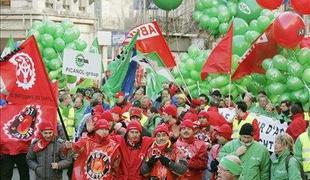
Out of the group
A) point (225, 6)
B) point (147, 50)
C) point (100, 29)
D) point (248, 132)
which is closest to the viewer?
point (248, 132)

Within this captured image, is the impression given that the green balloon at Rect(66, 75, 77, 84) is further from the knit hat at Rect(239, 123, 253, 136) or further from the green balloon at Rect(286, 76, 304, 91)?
the knit hat at Rect(239, 123, 253, 136)

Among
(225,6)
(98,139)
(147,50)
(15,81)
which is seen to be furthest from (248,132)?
(225,6)

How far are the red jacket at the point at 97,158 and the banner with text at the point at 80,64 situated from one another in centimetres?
762

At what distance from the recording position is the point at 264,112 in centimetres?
1245

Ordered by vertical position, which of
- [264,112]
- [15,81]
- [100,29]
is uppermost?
[15,81]

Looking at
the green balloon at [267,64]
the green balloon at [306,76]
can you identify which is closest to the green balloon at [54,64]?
the green balloon at [267,64]

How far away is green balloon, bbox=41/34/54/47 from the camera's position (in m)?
21.0

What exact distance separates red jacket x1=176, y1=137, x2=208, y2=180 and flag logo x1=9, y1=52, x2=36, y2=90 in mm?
2112

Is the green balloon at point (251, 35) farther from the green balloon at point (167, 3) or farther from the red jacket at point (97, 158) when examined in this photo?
the red jacket at point (97, 158)

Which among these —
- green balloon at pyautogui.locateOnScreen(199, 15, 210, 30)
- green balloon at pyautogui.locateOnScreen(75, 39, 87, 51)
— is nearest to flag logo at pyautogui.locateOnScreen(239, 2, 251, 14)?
green balloon at pyautogui.locateOnScreen(199, 15, 210, 30)

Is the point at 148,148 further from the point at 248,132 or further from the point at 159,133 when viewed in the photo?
the point at 248,132

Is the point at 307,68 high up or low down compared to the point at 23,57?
down

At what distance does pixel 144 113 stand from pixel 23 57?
4171mm

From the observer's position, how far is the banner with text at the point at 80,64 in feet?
55.9
